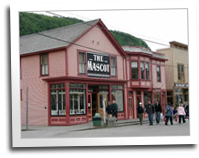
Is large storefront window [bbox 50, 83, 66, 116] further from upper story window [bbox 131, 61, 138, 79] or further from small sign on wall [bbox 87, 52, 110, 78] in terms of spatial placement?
upper story window [bbox 131, 61, 138, 79]

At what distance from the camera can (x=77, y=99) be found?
24688mm

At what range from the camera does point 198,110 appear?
53.3ft

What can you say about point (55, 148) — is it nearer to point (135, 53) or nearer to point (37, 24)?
point (135, 53)

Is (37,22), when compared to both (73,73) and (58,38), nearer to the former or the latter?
(58,38)

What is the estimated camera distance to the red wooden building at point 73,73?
2402 centimetres

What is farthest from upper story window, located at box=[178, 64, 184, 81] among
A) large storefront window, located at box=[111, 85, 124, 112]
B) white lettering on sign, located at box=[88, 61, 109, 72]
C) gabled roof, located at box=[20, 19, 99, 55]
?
gabled roof, located at box=[20, 19, 99, 55]

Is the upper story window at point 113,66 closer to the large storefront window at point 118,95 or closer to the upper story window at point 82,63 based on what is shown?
the large storefront window at point 118,95

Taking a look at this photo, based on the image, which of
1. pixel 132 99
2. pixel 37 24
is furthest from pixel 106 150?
pixel 37 24

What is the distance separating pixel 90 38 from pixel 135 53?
5.65m

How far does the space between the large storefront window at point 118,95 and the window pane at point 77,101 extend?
362cm

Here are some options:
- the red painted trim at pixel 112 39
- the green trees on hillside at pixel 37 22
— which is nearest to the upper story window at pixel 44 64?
the red painted trim at pixel 112 39

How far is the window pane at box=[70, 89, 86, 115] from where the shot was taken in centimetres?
2417

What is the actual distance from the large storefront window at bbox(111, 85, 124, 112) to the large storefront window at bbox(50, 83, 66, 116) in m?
5.38

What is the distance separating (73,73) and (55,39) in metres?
2.76
